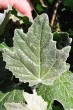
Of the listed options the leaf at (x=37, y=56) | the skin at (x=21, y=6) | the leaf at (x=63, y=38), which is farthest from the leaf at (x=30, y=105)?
the skin at (x=21, y=6)

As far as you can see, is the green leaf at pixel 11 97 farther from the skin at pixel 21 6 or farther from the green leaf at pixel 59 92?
the skin at pixel 21 6

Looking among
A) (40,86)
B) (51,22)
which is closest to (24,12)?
(51,22)

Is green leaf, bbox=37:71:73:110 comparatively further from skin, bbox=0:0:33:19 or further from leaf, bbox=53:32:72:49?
skin, bbox=0:0:33:19

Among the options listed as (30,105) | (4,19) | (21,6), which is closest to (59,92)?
(30,105)

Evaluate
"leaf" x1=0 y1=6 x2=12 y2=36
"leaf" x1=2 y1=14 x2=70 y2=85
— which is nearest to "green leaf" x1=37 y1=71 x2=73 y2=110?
"leaf" x1=2 y1=14 x2=70 y2=85

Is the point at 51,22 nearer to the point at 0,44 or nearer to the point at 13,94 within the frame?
the point at 0,44

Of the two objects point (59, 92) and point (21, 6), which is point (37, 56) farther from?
point (21, 6)
